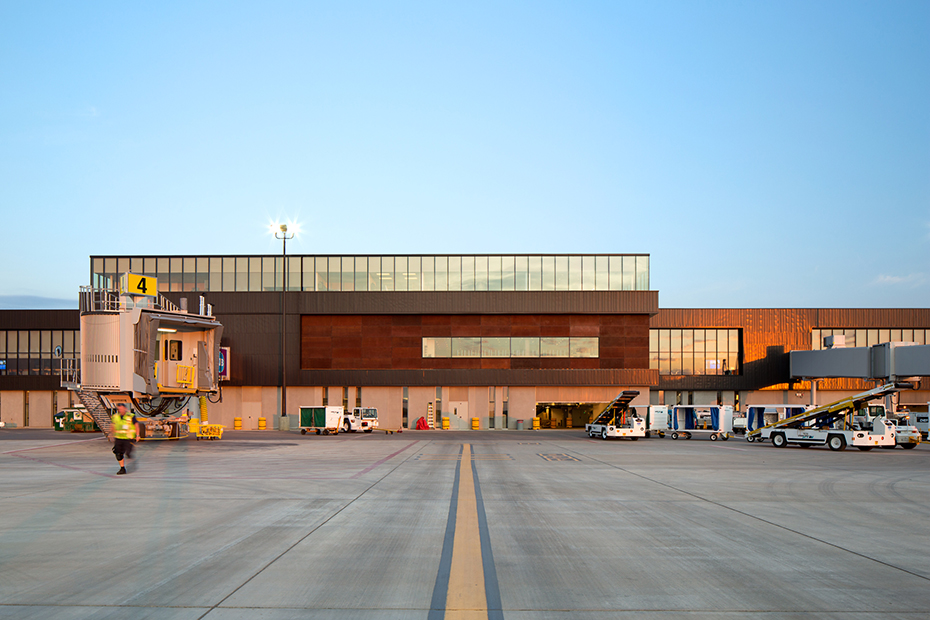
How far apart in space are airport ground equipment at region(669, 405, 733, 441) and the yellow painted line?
3827 cm

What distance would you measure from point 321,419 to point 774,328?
47.0 metres

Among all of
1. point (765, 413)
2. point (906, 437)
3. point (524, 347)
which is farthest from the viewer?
point (524, 347)

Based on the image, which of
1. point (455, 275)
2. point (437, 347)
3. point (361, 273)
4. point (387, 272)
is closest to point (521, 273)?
point (455, 275)

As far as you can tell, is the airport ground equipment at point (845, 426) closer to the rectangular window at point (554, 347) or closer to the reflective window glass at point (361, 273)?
the rectangular window at point (554, 347)

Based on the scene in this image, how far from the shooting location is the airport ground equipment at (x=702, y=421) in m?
48.0

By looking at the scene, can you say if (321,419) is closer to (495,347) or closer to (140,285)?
(140,285)

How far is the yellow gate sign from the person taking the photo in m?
41.1

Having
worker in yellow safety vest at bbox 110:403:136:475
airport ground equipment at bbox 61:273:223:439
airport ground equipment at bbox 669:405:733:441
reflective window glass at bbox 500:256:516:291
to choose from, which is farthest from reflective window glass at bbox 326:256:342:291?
worker in yellow safety vest at bbox 110:403:136:475

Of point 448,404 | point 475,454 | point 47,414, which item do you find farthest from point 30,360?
point 475,454

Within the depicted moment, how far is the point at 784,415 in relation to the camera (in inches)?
1751

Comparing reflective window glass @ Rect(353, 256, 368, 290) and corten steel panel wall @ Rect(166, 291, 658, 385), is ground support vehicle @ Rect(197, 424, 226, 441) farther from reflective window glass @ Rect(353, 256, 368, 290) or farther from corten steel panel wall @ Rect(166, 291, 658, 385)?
reflective window glass @ Rect(353, 256, 368, 290)

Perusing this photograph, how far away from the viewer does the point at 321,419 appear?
4894 centimetres

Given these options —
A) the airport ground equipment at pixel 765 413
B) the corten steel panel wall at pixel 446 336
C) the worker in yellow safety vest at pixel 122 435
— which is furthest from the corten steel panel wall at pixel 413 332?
the worker in yellow safety vest at pixel 122 435

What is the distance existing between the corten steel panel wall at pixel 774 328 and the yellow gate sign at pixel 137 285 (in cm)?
4749
